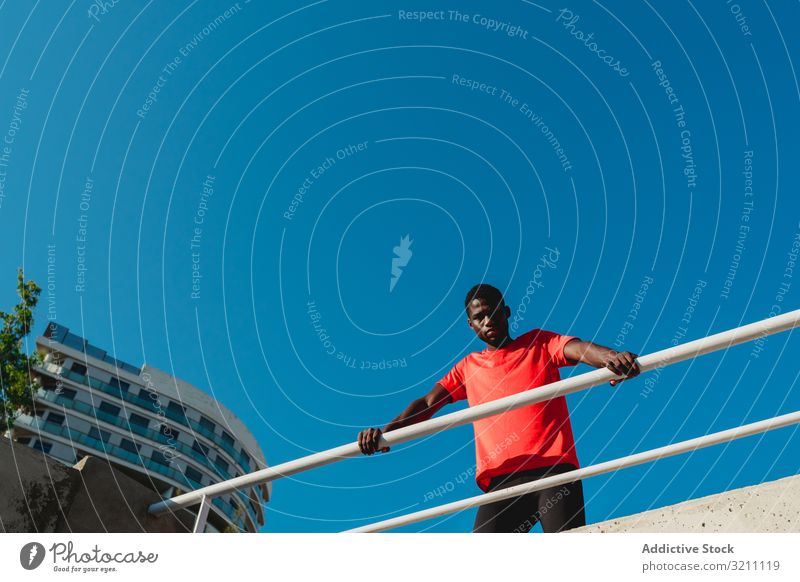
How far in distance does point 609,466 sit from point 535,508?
0.97 meters

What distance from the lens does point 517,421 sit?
11.6 ft

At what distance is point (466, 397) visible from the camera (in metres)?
4.17

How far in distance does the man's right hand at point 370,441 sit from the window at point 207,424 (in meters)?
63.2

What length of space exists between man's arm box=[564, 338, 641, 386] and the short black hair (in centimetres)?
63

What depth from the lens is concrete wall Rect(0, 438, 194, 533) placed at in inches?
110

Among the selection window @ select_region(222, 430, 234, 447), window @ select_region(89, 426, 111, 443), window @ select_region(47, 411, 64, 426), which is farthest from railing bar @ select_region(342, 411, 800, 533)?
window @ select_region(222, 430, 234, 447)

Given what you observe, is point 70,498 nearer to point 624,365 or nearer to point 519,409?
point 519,409

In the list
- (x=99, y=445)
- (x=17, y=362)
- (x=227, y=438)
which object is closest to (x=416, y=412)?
(x=17, y=362)

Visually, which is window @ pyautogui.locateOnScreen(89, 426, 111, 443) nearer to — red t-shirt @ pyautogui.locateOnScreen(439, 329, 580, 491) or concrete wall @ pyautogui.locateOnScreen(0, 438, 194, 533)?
concrete wall @ pyautogui.locateOnScreen(0, 438, 194, 533)

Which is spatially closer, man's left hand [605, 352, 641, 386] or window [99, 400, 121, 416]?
man's left hand [605, 352, 641, 386]
